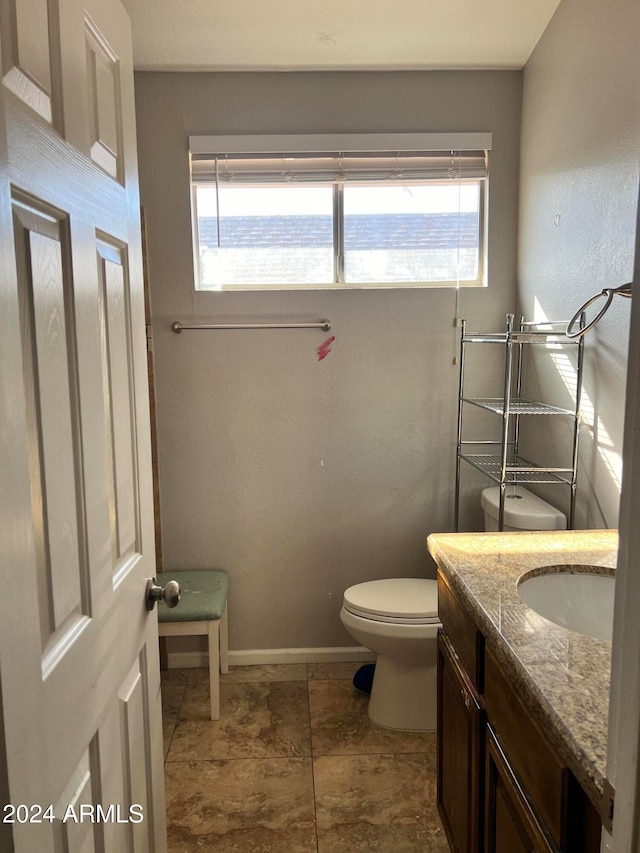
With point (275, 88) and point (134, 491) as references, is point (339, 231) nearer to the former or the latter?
point (275, 88)

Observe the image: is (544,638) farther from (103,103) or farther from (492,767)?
(103,103)

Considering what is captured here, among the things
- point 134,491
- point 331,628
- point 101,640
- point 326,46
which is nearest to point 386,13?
point 326,46

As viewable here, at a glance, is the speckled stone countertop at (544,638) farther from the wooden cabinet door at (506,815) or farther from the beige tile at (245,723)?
the beige tile at (245,723)

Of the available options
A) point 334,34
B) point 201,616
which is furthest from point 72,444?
point 334,34

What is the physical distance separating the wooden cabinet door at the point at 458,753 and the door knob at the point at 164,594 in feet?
2.21

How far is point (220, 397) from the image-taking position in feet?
8.89

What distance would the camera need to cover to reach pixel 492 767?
1292 millimetres

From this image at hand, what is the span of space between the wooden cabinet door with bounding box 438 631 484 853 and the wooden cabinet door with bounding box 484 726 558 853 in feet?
0.17

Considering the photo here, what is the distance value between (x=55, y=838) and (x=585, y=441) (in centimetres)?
182

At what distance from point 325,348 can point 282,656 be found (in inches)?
53.8

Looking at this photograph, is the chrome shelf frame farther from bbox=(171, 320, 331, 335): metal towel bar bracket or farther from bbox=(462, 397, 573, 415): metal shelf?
bbox=(171, 320, 331, 335): metal towel bar bracket

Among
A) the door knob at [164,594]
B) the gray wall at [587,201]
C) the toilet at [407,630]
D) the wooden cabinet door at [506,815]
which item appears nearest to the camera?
the wooden cabinet door at [506,815]

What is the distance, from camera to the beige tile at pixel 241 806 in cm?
187

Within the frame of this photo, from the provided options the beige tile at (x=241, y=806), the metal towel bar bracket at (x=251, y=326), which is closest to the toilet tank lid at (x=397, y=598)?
Result: the beige tile at (x=241, y=806)
